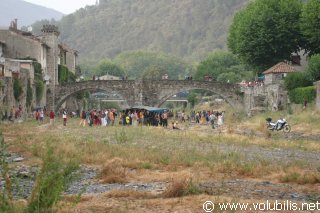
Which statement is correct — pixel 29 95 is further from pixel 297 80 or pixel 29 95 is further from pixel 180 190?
pixel 180 190

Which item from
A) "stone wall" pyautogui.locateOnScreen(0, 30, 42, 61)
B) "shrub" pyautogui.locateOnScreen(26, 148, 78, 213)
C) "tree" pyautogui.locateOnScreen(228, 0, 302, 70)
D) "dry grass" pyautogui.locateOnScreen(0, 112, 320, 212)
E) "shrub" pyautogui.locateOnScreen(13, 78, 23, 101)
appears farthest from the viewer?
"stone wall" pyautogui.locateOnScreen(0, 30, 42, 61)

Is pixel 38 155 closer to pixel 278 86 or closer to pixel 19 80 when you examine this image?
pixel 19 80

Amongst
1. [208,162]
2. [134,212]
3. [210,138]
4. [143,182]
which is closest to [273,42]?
[210,138]

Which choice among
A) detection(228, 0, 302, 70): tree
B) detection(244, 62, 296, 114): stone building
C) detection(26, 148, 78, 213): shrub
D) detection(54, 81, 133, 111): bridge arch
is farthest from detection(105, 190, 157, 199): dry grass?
detection(54, 81, 133, 111): bridge arch

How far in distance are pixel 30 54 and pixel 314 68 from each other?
3093 centimetres

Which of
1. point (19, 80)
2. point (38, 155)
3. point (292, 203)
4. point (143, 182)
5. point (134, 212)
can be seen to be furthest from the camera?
point (19, 80)

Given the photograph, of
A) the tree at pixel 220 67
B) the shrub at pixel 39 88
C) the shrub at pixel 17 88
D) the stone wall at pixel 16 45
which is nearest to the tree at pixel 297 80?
the shrub at pixel 17 88

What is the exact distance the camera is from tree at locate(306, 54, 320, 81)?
5697 centimetres

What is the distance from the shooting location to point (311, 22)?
200 feet

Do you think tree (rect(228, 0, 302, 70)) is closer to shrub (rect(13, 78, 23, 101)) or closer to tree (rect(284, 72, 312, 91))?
tree (rect(284, 72, 312, 91))

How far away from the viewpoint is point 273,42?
6725 centimetres

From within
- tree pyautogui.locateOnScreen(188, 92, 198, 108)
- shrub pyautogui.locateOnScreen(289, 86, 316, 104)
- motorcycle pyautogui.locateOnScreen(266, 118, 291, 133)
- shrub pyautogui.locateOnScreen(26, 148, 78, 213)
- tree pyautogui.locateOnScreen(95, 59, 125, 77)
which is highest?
tree pyautogui.locateOnScreen(95, 59, 125, 77)

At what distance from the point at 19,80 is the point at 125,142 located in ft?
88.1

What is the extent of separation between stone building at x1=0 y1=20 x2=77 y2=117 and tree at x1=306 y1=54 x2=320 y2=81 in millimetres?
25764
